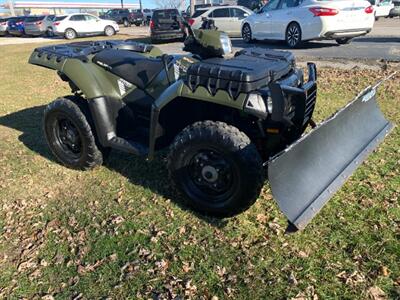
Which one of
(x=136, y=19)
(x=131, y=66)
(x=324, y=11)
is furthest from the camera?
(x=136, y=19)

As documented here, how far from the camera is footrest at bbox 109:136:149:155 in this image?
3.96m

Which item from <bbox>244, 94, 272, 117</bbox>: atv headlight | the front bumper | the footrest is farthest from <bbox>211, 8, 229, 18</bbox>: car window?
<bbox>244, 94, 272, 117</bbox>: atv headlight

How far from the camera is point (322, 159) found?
10.8 feet

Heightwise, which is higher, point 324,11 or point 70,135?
point 324,11

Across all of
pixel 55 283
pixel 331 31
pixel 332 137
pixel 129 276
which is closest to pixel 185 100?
pixel 332 137

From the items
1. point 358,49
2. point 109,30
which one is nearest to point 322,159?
point 358,49

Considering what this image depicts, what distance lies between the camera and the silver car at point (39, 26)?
2823 centimetres

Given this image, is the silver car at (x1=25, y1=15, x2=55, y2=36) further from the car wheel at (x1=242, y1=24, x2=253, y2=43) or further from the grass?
the grass

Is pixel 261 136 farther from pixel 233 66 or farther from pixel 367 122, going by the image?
pixel 367 122

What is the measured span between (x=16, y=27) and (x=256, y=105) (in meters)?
35.3

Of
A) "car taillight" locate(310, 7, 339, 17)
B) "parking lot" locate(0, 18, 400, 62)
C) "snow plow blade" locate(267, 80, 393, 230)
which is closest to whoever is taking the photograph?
"snow plow blade" locate(267, 80, 393, 230)

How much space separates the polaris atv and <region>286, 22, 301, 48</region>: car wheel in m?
8.46

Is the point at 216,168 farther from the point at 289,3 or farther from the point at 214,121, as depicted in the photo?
Answer: the point at 289,3

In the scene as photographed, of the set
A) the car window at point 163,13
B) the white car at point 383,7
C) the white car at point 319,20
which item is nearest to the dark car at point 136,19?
the car window at point 163,13
